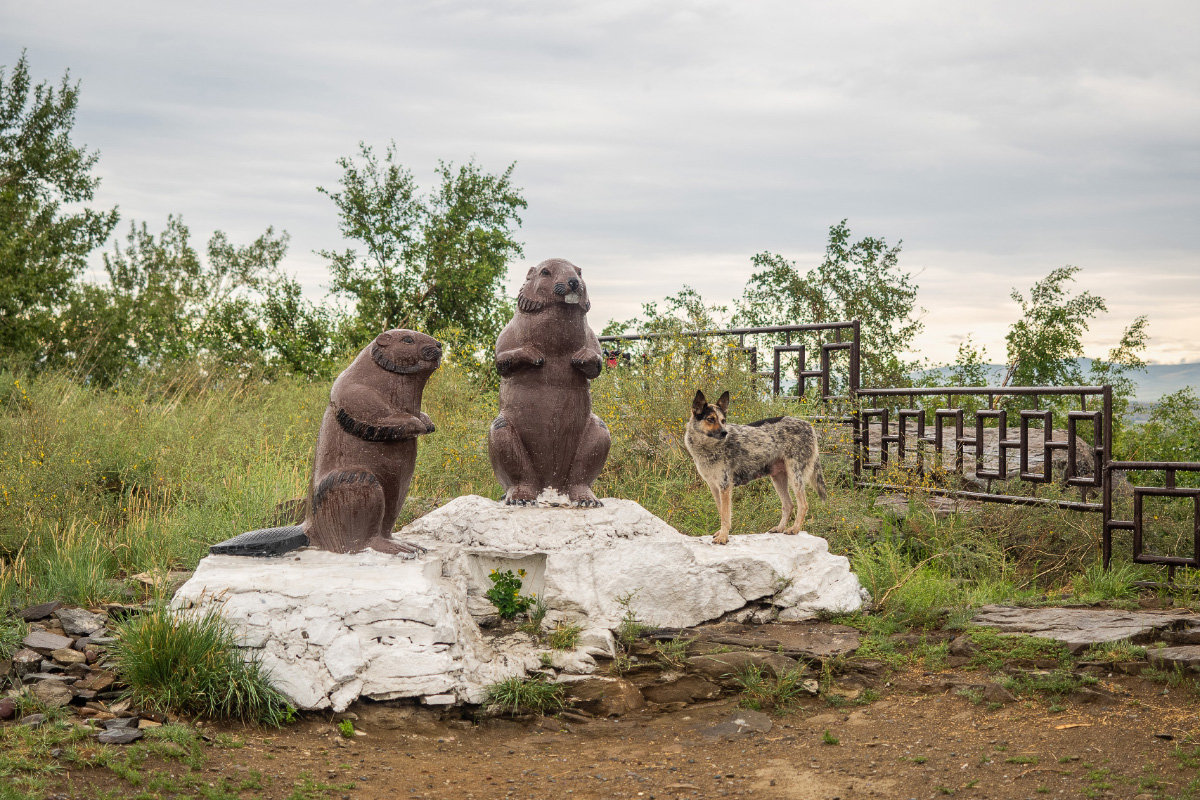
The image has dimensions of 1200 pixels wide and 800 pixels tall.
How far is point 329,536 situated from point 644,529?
1.99m

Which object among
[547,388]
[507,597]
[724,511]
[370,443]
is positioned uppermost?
[547,388]

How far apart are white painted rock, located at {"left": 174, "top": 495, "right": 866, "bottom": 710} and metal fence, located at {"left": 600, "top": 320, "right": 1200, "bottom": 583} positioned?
287cm

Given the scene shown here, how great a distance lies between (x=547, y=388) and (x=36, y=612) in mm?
3362

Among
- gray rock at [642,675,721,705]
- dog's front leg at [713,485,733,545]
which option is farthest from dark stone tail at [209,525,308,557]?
dog's front leg at [713,485,733,545]

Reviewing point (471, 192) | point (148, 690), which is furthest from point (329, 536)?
point (471, 192)

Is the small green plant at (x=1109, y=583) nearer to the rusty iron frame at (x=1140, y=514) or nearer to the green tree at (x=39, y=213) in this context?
the rusty iron frame at (x=1140, y=514)

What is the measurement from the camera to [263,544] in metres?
5.47

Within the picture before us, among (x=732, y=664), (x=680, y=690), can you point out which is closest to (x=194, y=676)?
(x=680, y=690)

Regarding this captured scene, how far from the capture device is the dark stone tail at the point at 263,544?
18.0 feet

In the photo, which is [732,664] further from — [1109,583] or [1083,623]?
[1109,583]

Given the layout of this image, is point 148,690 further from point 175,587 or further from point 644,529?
point 644,529

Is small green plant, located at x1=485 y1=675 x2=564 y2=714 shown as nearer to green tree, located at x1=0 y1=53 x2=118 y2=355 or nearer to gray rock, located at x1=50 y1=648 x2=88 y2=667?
gray rock, located at x1=50 y1=648 x2=88 y2=667

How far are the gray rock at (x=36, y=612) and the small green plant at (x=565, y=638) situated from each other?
3.06 metres

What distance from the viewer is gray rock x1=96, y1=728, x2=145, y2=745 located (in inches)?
169
